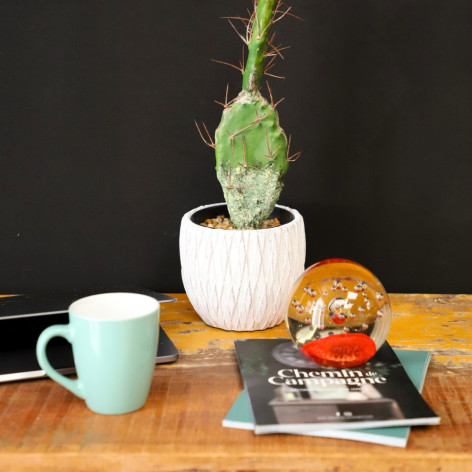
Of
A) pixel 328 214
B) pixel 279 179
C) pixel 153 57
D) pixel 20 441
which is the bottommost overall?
pixel 20 441

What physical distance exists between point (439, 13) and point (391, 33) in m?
0.09

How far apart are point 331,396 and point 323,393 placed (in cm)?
1

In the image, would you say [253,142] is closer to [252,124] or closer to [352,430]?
[252,124]

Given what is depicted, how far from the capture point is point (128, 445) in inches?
28.9

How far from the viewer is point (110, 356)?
771 mm

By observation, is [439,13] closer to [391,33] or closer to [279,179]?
[391,33]

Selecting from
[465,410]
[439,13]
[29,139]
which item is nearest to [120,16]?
[29,139]

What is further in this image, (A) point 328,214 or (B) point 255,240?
(A) point 328,214

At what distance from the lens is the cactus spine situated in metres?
0.98

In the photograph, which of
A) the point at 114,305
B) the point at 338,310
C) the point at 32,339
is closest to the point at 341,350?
the point at 338,310

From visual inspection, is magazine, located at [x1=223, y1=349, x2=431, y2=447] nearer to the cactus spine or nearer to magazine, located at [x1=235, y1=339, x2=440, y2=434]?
magazine, located at [x1=235, y1=339, x2=440, y2=434]

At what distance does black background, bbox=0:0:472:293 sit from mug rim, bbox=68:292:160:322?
401 millimetres

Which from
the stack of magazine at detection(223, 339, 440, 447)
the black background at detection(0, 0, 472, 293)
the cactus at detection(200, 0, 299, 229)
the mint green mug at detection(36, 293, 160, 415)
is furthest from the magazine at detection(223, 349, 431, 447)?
the black background at detection(0, 0, 472, 293)

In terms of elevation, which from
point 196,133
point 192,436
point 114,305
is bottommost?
point 192,436
